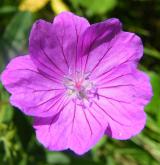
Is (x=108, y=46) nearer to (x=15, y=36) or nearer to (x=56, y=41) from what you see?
(x=56, y=41)

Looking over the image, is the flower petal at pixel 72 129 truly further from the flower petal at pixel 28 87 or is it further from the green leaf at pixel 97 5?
the green leaf at pixel 97 5

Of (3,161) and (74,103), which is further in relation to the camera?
(3,161)

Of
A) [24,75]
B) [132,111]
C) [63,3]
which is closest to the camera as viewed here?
[24,75]

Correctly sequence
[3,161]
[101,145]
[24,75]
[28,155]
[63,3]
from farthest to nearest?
[63,3], [101,145], [28,155], [3,161], [24,75]

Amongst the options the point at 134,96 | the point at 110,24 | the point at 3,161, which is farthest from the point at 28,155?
the point at 110,24

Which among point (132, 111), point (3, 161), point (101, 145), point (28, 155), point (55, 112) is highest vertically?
point (55, 112)

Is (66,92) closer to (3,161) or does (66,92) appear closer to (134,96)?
(134,96)
